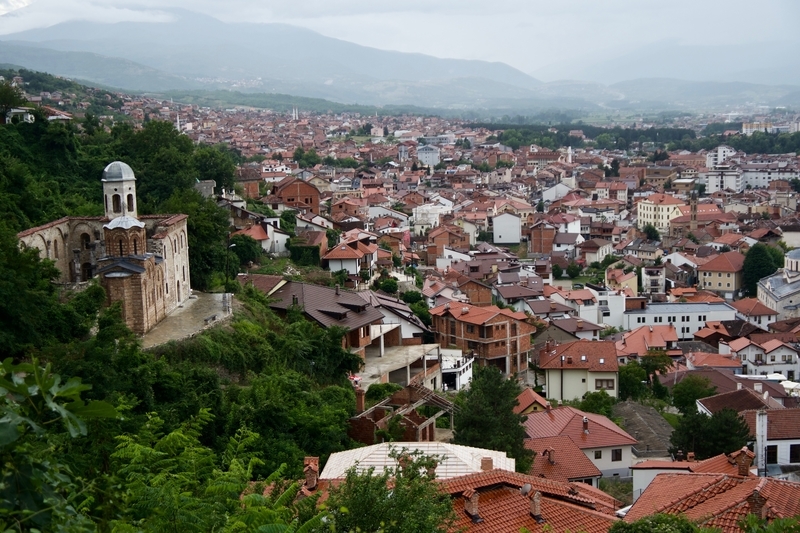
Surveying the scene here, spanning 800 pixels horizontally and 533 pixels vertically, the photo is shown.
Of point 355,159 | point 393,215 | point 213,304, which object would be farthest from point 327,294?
point 355,159

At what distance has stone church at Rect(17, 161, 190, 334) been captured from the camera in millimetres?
15594

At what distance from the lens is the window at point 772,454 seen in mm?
18078

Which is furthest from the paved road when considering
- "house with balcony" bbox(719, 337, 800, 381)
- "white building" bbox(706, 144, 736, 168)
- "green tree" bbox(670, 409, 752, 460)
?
"white building" bbox(706, 144, 736, 168)

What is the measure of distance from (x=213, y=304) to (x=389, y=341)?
6.14 metres

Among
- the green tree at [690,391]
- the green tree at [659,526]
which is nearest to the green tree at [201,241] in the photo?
the green tree at [690,391]

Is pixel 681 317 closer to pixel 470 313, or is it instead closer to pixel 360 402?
pixel 470 313

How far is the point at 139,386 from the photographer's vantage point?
12781 mm

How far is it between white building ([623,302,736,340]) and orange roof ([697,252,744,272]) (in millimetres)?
9640

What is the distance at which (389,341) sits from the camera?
23.3 meters

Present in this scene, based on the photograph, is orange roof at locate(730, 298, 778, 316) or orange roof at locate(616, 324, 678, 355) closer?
orange roof at locate(616, 324, 678, 355)

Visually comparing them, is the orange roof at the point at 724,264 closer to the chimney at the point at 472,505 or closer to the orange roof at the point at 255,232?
the orange roof at the point at 255,232

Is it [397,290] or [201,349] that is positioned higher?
[201,349]

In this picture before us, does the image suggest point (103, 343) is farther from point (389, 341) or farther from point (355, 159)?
point (355, 159)

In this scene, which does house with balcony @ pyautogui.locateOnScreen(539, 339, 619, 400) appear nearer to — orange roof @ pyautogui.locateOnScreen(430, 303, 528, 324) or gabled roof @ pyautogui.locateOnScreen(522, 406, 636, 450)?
orange roof @ pyautogui.locateOnScreen(430, 303, 528, 324)
